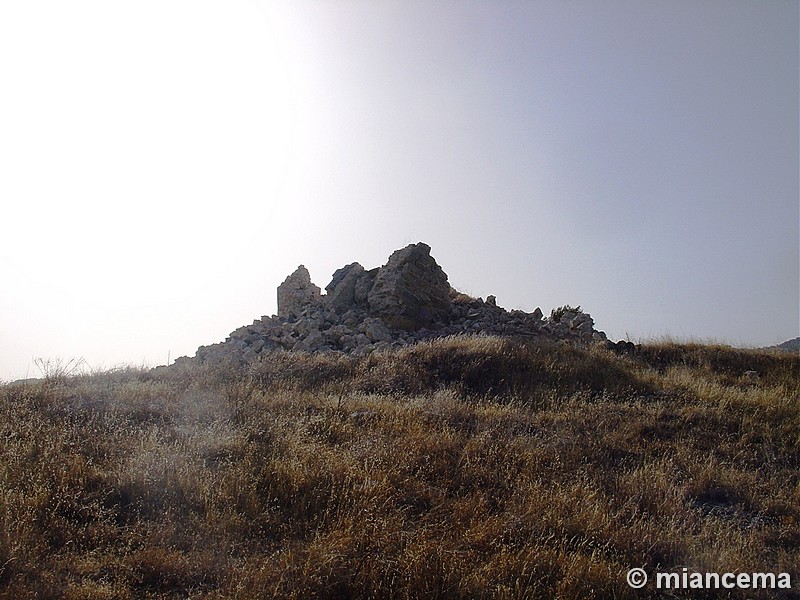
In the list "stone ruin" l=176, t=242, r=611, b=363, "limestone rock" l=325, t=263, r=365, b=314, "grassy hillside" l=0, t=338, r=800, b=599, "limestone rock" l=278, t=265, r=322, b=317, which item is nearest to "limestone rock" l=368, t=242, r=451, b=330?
"stone ruin" l=176, t=242, r=611, b=363

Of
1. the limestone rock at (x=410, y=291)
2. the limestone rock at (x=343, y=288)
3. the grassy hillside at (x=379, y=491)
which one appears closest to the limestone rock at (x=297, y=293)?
the limestone rock at (x=343, y=288)

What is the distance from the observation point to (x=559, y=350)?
1359cm

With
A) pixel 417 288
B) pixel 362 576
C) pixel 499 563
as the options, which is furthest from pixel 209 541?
pixel 417 288

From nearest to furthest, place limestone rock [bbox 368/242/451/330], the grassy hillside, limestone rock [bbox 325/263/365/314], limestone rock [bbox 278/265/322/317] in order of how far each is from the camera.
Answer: the grassy hillside
limestone rock [bbox 368/242/451/330]
limestone rock [bbox 325/263/365/314]
limestone rock [bbox 278/265/322/317]

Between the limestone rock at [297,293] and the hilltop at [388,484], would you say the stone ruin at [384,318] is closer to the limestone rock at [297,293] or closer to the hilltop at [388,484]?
the limestone rock at [297,293]

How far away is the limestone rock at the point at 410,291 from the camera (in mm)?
17016

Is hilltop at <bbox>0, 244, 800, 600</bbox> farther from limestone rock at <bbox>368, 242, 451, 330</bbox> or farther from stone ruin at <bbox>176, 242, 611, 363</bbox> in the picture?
limestone rock at <bbox>368, 242, 451, 330</bbox>

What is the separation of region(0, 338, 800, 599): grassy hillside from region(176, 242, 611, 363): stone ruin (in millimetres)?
5169

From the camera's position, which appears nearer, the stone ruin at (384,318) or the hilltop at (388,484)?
the hilltop at (388,484)

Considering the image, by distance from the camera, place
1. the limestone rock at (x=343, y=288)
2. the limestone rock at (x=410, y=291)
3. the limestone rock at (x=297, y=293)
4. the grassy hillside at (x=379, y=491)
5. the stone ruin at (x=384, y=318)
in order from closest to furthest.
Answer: the grassy hillside at (x=379, y=491) < the stone ruin at (x=384, y=318) < the limestone rock at (x=410, y=291) < the limestone rock at (x=343, y=288) < the limestone rock at (x=297, y=293)

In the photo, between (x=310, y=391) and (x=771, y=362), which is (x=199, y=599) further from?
(x=771, y=362)

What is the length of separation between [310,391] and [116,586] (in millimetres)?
6664

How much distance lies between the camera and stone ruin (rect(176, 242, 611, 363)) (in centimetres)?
1562

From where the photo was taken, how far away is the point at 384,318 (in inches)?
671
